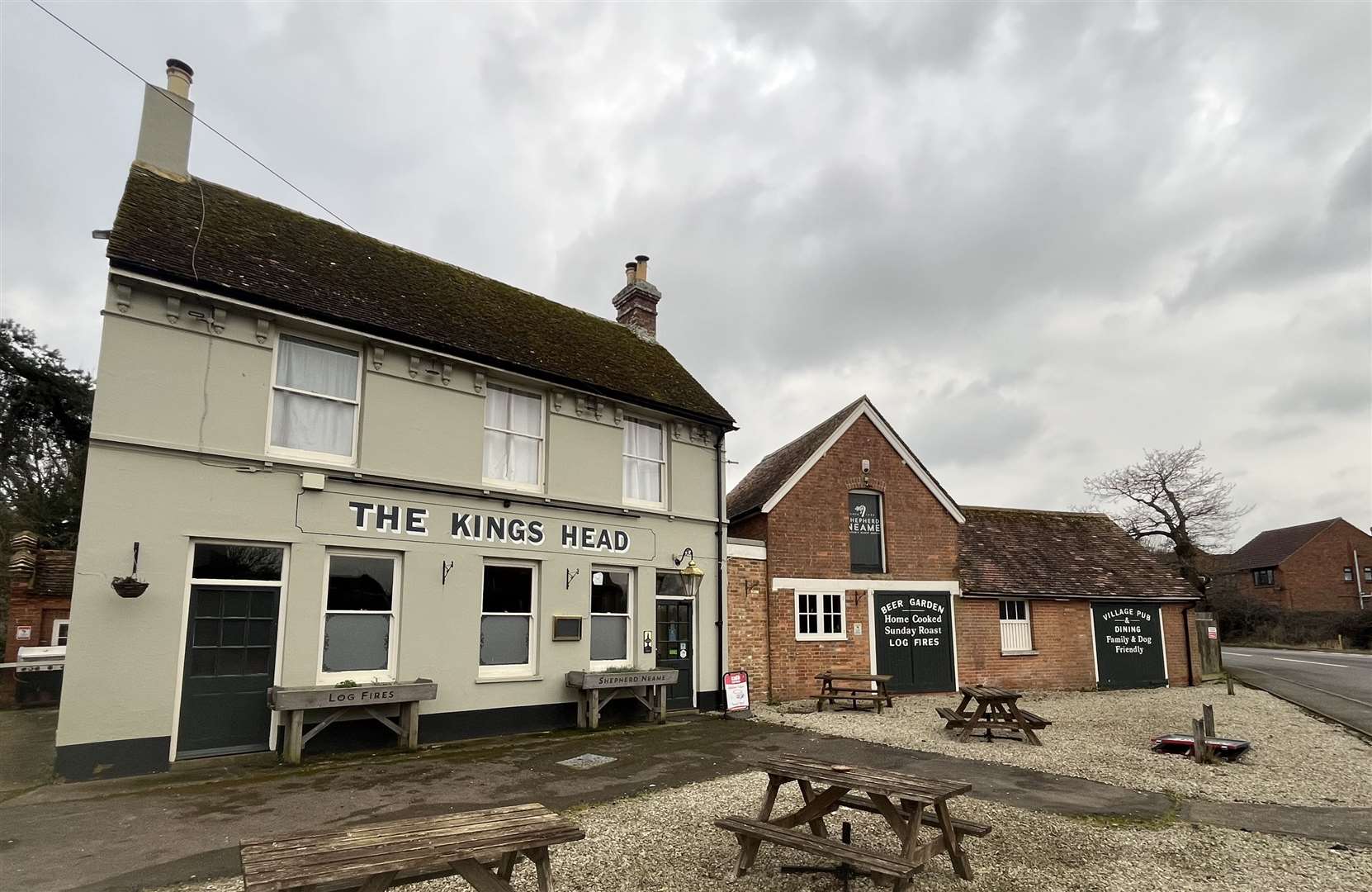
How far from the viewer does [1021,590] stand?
63.6 ft

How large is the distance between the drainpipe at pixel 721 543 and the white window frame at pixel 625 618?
7.24ft

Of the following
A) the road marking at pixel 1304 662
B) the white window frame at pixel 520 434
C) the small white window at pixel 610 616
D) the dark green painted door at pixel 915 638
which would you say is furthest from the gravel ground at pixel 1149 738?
the road marking at pixel 1304 662

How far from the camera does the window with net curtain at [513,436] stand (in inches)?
501

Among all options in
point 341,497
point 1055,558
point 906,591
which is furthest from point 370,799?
point 1055,558

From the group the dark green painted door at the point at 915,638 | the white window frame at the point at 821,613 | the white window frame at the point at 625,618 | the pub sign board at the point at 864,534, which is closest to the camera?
the white window frame at the point at 625,618

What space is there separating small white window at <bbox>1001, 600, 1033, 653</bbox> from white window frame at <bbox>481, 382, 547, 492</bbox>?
13.0m

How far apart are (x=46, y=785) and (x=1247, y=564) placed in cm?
6819

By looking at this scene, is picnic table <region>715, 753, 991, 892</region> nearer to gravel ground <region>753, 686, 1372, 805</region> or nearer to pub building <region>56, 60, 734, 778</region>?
gravel ground <region>753, 686, 1372, 805</region>

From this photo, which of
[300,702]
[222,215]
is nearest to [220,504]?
[300,702]

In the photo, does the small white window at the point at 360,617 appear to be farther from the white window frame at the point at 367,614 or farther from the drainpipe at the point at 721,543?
the drainpipe at the point at 721,543

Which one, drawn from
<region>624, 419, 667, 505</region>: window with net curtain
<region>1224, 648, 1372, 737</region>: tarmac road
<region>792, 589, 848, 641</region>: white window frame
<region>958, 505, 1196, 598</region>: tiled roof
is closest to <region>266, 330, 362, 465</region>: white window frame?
<region>624, 419, 667, 505</region>: window with net curtain

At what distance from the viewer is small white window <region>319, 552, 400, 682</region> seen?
1052 cm

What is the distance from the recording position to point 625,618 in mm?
14023

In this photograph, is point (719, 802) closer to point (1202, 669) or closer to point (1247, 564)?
point (1202, 669)
